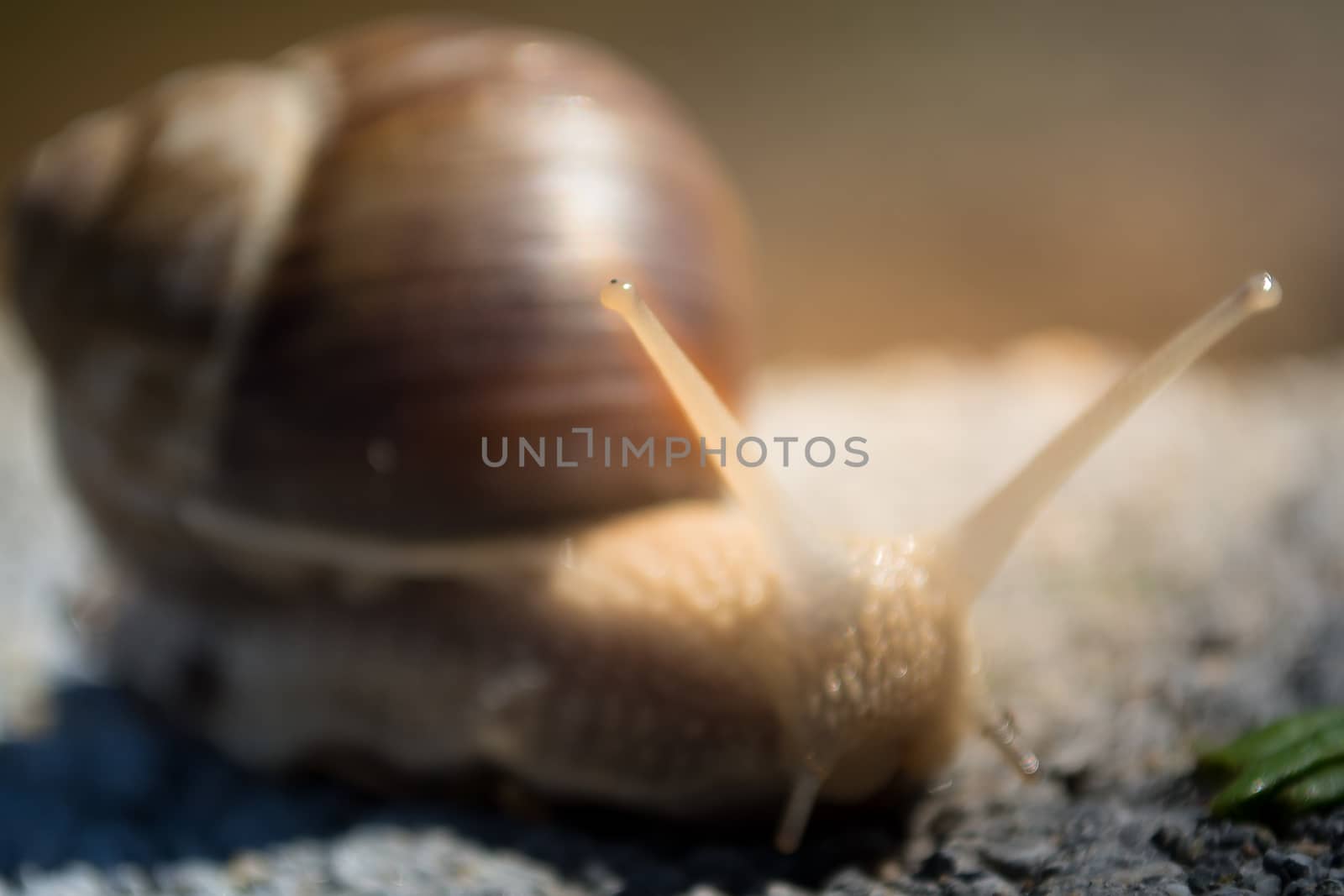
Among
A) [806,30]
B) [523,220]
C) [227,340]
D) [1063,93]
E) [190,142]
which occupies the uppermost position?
[806,30]

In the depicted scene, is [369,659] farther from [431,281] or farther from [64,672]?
[64,672]

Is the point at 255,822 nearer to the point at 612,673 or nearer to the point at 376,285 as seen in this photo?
the point at 612,673

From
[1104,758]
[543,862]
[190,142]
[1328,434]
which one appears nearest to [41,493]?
[190,142]

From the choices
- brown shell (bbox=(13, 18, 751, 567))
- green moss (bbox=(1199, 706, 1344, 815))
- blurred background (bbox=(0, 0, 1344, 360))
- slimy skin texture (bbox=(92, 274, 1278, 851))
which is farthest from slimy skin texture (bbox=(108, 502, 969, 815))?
blurred background (bbox=(0, 0, 1344, 360))

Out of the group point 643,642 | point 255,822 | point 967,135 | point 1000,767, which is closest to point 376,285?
point 643,642

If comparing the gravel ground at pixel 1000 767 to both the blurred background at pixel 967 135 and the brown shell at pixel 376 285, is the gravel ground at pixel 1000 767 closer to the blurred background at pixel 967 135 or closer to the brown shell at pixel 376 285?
the brown shell at pixel 376 285

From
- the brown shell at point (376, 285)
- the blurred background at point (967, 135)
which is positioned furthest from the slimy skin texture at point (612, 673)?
the blurred background at point (967, 135)
